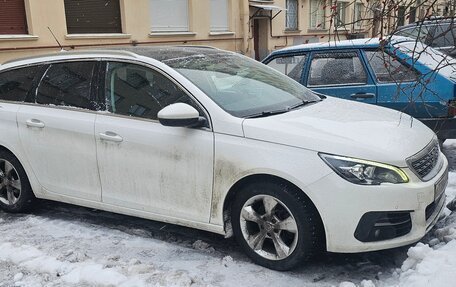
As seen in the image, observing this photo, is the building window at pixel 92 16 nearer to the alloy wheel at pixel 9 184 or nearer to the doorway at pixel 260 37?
the doorway at pixel 260 37

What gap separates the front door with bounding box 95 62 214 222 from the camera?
3.53 m

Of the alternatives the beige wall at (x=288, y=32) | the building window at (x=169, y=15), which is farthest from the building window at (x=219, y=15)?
the beige wall at (x=288, y=32)

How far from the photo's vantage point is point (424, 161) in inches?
132

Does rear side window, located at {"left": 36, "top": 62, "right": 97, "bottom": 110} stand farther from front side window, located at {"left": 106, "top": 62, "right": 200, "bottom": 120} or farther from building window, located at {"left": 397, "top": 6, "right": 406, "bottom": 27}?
building window, located at {"left": 397, "top": 6, "right": 406, "bottom": 27}

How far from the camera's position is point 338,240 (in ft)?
10.3

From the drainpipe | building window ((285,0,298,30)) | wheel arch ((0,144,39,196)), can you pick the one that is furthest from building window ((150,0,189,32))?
wheel arch ((0,144,39,196))

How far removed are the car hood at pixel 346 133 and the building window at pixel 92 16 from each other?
32.3 ft

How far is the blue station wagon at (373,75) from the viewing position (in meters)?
5.13

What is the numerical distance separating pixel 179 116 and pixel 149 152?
464mm

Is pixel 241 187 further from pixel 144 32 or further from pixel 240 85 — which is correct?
pixel 144 32

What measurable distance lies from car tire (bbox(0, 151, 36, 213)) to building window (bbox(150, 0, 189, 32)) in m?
10.1

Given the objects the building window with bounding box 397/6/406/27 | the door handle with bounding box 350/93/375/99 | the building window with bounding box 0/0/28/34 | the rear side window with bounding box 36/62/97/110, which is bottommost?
the door handle with bounding box 350/93/375/99

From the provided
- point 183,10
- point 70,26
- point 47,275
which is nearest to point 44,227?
point 47,275

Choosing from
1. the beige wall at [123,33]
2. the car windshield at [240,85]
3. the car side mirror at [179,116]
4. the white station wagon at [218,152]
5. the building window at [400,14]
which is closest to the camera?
the building window at [400,14]
